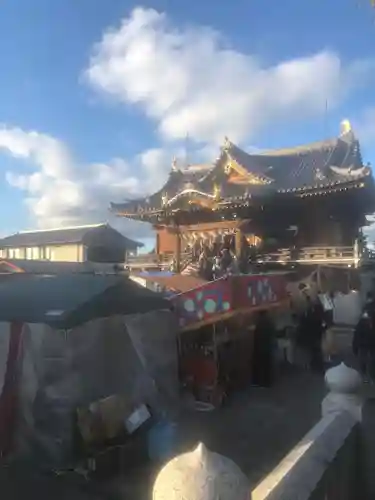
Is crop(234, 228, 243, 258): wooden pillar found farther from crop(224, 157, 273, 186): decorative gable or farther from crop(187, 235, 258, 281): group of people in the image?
crop(224, 157, 273, 186): decorative gable

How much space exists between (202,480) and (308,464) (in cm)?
150

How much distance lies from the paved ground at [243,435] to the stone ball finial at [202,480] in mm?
3110

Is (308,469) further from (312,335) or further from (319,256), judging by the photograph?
(319,256)

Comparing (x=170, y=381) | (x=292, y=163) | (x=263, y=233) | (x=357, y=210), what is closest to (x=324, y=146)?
(x=292, y=163)

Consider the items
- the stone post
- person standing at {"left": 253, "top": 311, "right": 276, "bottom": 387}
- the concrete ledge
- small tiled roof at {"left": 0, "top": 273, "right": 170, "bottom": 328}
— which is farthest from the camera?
person standing at {"left": 253, "top": 311, "right": 276, "bottom": 387}

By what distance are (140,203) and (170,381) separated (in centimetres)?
1717

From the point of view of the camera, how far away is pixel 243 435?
22.4 feet

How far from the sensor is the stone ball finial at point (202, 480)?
84.1 inches

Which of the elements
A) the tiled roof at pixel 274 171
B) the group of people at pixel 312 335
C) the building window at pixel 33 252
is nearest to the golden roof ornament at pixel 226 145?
the tiled roof at pixel 274 171

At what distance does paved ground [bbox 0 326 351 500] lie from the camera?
5098 millimetres

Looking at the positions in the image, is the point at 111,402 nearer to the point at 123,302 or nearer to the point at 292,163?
the point at 123,302

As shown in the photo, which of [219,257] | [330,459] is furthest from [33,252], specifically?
[330,459]

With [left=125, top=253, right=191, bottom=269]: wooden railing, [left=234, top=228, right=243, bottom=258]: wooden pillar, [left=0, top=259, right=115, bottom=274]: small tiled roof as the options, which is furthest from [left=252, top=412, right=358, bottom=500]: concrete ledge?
[left=125, top=253, right=191, bottom=269]: wooden railing

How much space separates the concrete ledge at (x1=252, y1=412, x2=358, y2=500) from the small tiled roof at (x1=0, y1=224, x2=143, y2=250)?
33.6 metres
